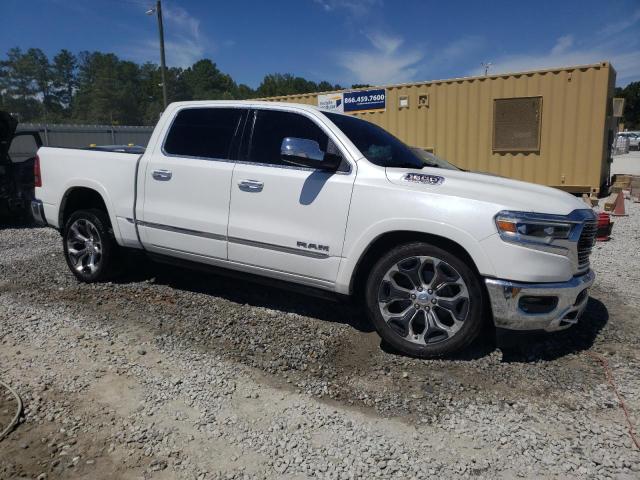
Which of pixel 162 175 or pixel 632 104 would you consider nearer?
pixel 162 175

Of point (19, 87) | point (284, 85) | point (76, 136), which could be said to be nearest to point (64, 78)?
point (19, 87)

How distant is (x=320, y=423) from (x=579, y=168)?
10.5 meters

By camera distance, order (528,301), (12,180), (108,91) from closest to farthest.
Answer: (528,301), (12,180), (108,91)

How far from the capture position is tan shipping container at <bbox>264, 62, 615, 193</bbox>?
1076cm

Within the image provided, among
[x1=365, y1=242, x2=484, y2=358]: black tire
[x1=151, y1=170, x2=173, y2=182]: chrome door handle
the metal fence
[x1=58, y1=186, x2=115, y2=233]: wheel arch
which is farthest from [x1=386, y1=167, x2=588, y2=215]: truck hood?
the metal fence

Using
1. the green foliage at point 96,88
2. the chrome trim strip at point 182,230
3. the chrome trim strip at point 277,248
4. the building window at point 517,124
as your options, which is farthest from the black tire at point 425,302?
the green foliage at point 96,88

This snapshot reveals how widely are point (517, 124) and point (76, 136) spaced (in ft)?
58.0

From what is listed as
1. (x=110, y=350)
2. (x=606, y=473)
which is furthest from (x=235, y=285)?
(x=606, y=473)

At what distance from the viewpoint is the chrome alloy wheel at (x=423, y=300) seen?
132 inches

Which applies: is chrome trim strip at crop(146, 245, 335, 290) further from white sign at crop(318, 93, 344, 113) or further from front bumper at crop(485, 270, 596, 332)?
white sign at crop(318, 93, 344, 113)

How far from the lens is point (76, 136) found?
20.7 m

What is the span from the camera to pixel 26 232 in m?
8.63

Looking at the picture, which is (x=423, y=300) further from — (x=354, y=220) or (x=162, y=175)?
(x=162, y=175)

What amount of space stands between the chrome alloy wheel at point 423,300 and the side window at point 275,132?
1.23m
